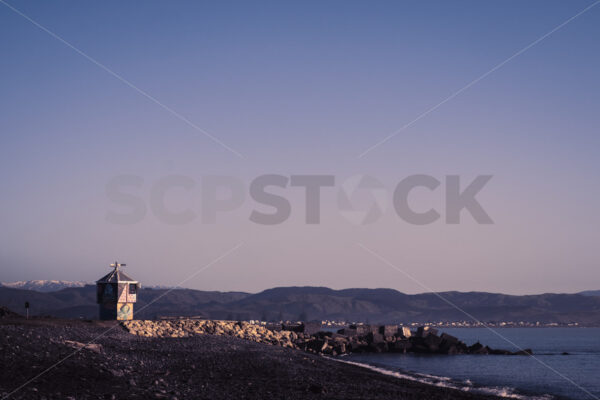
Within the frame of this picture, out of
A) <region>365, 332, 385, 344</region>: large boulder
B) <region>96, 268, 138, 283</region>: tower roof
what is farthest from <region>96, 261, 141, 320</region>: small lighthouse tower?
<region>365, 332, 385, 344</region>: large boulder

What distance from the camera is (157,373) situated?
2200 cm

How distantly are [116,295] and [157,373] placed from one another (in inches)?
912

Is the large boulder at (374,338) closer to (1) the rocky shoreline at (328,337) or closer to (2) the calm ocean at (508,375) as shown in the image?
(1) the rocky shoreline at (328,337)

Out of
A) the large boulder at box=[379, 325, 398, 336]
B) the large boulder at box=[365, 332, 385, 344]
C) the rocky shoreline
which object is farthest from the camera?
the large boulder at box=[379, 325, 398, 336]

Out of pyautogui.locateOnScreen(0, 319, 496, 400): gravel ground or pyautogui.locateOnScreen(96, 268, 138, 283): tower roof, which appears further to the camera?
pyautogui.locateOnScreen(96, 268, 138, 283): tower roof

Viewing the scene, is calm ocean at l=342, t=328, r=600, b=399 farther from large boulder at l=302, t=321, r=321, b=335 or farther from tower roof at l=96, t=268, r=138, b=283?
tower roof at l=96, t=268, r=138, b=283

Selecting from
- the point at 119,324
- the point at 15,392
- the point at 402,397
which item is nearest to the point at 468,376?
the point at 402,397

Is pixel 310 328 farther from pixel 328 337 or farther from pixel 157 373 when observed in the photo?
pixel 157 373

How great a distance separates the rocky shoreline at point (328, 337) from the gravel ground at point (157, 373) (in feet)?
38.3

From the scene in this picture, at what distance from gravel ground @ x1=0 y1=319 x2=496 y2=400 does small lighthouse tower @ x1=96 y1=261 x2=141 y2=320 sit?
358 inches

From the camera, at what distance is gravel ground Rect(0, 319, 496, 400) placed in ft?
56.5

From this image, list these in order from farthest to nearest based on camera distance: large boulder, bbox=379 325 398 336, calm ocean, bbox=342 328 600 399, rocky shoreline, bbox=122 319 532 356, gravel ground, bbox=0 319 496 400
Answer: large boulder, bbox=379 325 398 336 → rocky shoreline, bbox=122 319 532 356 → calm ocean, bbox=342 328 600 399 → gravel ground, bbox=0 319 496 400

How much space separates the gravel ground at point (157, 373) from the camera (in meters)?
17.2

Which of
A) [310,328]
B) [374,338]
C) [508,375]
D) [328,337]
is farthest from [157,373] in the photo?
[374,338]
